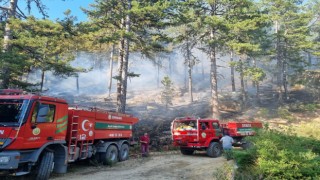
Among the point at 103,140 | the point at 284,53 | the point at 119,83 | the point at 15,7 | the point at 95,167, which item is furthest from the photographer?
the point at 284,53

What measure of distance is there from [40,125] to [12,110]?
3.23 feet

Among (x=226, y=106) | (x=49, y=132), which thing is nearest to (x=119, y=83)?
(x=49, y=132)

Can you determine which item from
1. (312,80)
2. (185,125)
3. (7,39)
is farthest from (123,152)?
(312,80)

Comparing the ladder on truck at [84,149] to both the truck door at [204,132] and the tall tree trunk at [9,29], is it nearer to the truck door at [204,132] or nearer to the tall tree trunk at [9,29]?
the truck door at [204,132]

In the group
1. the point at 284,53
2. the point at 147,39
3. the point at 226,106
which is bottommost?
the point at 226,106

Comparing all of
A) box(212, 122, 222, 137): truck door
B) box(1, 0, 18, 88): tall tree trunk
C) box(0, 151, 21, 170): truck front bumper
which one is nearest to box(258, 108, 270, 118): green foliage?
box(212, 122, 222, 137): truck door

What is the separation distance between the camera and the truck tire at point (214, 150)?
53.8 feet

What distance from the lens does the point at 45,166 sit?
377 inches

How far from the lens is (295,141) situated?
27.2 feet

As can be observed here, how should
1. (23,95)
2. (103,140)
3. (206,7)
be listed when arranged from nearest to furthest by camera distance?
(23,95) < (103,140) < (206,7)

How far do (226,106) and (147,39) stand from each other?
1600 cm

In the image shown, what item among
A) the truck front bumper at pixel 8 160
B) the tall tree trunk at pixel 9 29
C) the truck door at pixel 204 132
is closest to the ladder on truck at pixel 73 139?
the truck front bumper at pixel 8 160

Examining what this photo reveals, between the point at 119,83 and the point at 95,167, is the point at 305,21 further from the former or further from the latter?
the point at 95,167

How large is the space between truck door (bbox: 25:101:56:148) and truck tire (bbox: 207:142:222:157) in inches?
365
